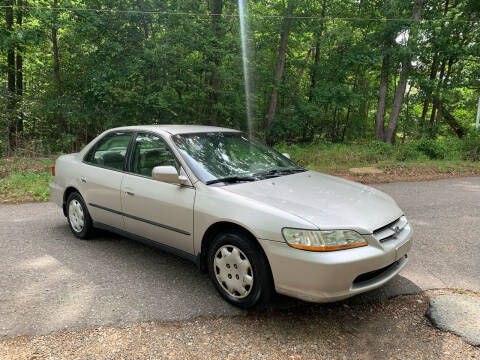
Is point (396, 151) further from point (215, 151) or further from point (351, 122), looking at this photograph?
point (215, 151)

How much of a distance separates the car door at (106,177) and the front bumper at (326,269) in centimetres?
219

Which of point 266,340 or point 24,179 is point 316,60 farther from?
point 266,340

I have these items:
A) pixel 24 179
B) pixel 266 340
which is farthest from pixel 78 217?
pixel 24 179

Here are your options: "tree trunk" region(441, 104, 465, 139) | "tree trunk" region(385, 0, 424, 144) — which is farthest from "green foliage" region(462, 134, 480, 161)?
"tree trunk" region(441, 104, 465, 139)

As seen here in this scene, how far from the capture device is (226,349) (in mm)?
2662

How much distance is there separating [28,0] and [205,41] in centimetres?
888

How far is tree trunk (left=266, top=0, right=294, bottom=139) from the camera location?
1819 cm

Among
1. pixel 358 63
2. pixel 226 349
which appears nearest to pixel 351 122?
pixel 358 63

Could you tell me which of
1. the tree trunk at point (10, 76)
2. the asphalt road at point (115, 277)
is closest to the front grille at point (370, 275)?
the asphalt road at point (115, 277)

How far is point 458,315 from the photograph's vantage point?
3.11 m

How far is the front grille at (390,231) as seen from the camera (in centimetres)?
300

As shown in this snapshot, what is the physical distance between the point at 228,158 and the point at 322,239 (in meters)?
1.59

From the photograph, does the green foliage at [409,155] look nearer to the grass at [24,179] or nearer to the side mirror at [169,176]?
the grass at [24,179]

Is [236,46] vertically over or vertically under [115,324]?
over
